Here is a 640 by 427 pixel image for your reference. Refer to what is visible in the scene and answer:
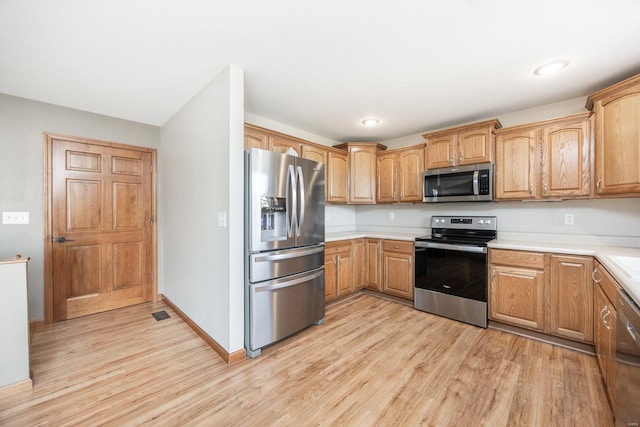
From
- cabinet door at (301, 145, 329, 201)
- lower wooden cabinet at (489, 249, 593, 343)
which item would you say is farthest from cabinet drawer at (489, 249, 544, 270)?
cabinet door at (301, 145, 329, 201)

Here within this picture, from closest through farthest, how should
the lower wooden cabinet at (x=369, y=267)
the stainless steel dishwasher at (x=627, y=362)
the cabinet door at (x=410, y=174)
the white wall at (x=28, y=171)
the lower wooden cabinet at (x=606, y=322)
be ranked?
the stainless steel dishwasher at (x=627, y=362)
the lower wooden cabinet at (x=606, y=322)
the white wall at (x=28, y=171)
the lower wooden cabinet at (x=369, y=267)
the cabinet door at (x=410, y=174)

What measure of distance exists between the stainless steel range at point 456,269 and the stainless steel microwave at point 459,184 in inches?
14.1

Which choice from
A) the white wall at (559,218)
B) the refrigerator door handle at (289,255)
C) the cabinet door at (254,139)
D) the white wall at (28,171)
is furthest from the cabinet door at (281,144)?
the white wall at (28,171)

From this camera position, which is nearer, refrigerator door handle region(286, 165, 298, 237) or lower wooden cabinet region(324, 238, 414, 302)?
refrigerator door handle region(286, 165, 298, 237)

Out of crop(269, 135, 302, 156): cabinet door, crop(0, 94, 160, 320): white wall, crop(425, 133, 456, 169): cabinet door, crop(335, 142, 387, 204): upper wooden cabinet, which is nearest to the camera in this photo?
crop(0, 94, 160, 320): white wall

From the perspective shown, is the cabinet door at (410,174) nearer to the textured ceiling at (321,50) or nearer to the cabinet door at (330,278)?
the textured ceiling at (321,50)

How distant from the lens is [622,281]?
1.42m

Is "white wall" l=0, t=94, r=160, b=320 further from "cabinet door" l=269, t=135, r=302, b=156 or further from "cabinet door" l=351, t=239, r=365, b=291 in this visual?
"cabinet door" l=351, t=239, r=365, b=291

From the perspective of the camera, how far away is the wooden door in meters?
3.01

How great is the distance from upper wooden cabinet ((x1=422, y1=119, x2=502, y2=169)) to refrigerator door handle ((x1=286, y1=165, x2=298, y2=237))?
6.46 feet

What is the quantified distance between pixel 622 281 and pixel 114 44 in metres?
3.51

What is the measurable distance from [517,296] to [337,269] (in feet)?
6.34

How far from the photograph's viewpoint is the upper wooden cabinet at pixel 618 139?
2035 mm

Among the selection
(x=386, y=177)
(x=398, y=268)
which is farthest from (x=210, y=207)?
(x=386, y=177)
